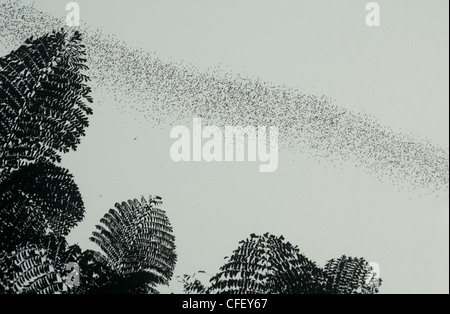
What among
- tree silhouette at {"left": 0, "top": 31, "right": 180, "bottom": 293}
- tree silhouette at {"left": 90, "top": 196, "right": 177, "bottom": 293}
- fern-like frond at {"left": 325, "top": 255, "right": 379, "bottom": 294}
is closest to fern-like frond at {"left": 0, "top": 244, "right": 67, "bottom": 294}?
tree silhouette at {"left": 0, "top": 31, "right": 180, "bottom": 293}

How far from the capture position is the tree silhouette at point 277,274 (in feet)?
3.84

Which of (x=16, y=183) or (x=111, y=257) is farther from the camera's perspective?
(x=111, y=257)

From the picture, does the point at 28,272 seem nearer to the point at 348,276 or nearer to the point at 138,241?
the point at 138,241

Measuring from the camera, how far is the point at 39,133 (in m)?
1.22

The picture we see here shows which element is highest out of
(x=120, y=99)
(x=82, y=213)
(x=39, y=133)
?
(x=120, y=99)

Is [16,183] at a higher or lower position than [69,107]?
lower

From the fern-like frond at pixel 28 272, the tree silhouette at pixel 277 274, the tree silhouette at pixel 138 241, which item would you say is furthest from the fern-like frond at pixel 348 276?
the fern-like frond at pixel 28 272

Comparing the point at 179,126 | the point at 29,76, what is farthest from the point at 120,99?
the point at 29,76

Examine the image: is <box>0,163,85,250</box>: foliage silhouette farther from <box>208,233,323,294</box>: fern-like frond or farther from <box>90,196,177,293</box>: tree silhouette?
<box>208,233,323,294</box>: fern-like frond

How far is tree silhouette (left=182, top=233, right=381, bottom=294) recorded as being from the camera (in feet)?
3.84

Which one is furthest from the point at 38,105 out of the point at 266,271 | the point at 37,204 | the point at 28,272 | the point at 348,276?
the point at 348,276
